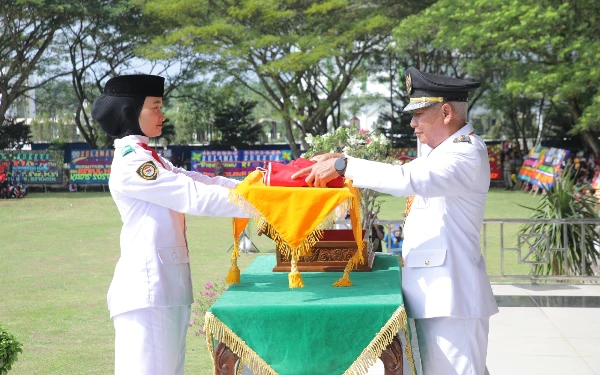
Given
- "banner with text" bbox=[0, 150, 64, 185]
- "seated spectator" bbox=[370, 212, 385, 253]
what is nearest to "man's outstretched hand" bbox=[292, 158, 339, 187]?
"seated spectator" bbox=[370, 212, 385, 253]

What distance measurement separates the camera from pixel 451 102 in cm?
277

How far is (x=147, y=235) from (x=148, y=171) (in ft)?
0.77

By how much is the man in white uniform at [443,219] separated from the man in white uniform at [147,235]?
53cm

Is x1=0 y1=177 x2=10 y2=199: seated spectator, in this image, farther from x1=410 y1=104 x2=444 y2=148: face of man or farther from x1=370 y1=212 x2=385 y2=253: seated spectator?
x1=410 y1=104 x2=444 y2=148: face of man

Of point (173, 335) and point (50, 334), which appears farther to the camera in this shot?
point (50, 334)

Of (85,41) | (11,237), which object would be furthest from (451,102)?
(85,41)

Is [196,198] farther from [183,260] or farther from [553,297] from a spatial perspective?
[553,297]

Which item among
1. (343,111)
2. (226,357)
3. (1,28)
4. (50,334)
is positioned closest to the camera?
(226,357)

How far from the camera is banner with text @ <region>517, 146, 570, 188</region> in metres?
20.0

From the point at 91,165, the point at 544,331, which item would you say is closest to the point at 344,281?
the point at 544,331

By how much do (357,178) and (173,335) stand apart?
0.88 metres

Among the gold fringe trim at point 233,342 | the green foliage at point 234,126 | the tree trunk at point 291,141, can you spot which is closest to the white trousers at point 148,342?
the gold fringe trim at point 233,342

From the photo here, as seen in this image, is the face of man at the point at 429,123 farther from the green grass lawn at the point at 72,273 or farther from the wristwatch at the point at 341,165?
the green grass lawn at the point at 72,273

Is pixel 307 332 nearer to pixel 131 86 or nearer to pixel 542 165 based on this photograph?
pixel 131 86
